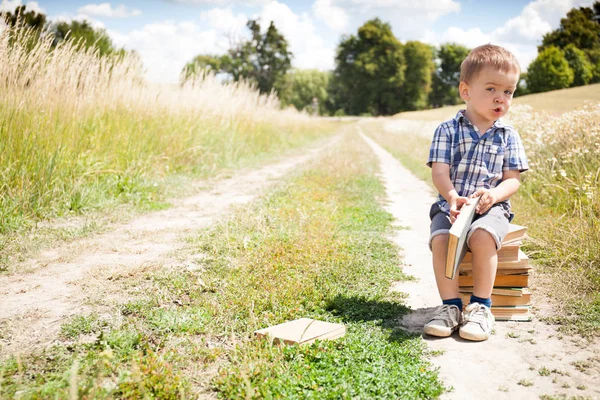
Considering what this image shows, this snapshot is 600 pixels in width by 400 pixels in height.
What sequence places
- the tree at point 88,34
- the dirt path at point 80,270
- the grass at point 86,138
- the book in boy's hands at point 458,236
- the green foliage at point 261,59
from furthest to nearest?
1. the green foliage at point 261,59
2. the tree at point 88,34
3. the grass at point 86,138
4. the dirt path at point 80,270
5. the book in boy's hands at point 458,236

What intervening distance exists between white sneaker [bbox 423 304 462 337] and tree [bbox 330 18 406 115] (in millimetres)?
72527

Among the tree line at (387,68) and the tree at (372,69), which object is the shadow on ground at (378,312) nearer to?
the tree line at (387,68)

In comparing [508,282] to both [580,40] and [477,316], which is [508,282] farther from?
[580,40]

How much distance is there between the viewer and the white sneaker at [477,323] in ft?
9.50

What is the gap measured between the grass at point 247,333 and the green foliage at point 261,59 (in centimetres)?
3230

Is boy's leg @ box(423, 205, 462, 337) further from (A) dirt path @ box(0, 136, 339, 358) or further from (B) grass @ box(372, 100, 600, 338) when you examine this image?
(A) dirt path @ box(0, 136, 339, 358)

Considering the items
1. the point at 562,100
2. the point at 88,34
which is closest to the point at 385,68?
the point at 562,100

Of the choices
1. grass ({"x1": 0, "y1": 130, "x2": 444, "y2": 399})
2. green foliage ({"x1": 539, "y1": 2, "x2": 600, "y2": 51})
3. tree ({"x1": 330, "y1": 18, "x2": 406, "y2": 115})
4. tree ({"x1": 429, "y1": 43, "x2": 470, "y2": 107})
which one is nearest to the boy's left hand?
grass ({"x1": 0, "y1": 130, "x2": 444, "y2": 399})

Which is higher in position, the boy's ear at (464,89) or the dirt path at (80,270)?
the boy's ear at (464,89)

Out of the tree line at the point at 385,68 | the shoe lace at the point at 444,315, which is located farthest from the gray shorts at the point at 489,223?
the tree line at the point at 385,68

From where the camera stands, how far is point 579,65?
5459 centimetres

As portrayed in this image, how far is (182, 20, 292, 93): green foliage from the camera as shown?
36.0 meters

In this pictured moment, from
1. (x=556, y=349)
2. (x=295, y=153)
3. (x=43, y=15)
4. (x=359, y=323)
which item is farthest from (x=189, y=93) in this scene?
(x=556, y=349)

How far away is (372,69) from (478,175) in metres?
72.5
